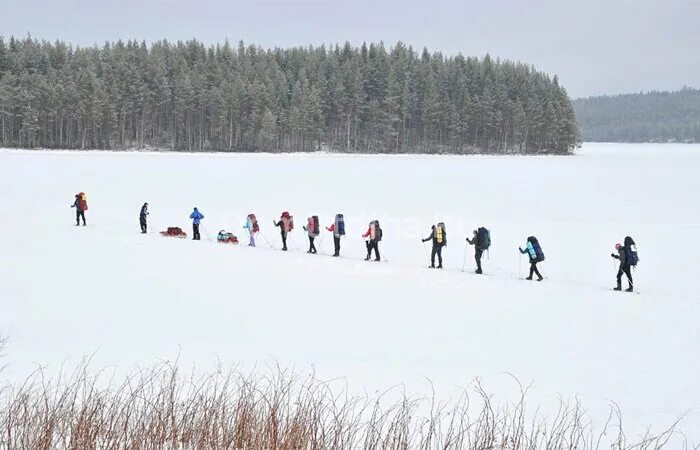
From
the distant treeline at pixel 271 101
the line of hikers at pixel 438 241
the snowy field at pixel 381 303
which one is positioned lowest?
the snowy field at pixel 381 303

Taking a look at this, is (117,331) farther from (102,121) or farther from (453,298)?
(102,121)

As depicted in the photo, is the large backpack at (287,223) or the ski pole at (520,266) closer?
the ski pole at (520,266)

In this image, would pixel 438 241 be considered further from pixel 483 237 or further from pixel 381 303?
pixel 381 303

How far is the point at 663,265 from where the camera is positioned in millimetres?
21172

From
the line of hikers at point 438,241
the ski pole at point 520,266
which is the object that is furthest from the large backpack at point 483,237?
the ski pole at point 520,266

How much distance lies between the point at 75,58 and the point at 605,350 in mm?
99376

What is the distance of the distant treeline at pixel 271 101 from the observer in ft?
270

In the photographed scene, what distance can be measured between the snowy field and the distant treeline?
5424 centimetres

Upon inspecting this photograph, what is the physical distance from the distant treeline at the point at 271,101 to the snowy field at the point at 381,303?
5424 centimetres

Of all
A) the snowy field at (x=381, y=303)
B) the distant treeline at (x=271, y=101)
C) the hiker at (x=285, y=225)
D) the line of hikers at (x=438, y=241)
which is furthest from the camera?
the distant treeline at (x=271, y=101)

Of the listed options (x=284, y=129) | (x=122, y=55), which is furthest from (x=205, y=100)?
(x=122, y=55)

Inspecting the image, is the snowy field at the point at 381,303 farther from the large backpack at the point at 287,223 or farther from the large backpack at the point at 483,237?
the large backpack at the point at 287,223

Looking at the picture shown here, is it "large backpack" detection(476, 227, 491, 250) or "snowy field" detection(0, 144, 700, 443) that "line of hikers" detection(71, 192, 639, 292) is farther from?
"snowy field" detection(0, 144, 700, 443)

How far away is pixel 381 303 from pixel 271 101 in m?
78.7
